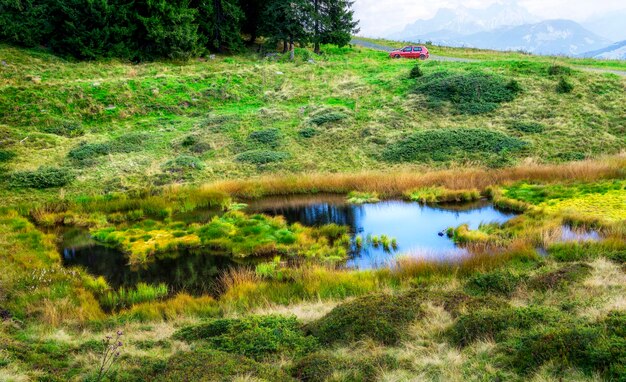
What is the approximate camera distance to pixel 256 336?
30.2 feet

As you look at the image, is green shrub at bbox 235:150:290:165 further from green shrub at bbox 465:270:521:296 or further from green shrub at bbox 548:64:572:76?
green shrub at bbox 548:64:572:76

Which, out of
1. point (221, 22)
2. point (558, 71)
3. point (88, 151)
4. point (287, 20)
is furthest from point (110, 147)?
point (558, 71)

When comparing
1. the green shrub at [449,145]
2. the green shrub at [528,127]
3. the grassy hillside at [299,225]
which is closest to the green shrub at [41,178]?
the grassy hillside at [299,225]

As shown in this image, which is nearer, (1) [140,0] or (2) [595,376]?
(2) [595,376]

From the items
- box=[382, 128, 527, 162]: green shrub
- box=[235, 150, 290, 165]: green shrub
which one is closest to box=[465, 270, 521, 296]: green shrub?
box=[382, 128, 527, 162]: green shrub

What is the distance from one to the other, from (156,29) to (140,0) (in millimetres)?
3663

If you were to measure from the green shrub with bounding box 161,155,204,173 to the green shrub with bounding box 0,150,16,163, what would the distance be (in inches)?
392

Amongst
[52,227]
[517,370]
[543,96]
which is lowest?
[52,227]

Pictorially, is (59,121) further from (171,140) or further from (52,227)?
(52,227)

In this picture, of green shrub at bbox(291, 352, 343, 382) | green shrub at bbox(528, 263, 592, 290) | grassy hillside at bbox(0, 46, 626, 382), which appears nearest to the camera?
green shrub at bbox(291, 352, 343, 382)

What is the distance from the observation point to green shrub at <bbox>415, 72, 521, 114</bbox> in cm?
3633

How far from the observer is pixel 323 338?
9.24m

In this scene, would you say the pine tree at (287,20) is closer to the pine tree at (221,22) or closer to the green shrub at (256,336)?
the pine tree at (221,22)

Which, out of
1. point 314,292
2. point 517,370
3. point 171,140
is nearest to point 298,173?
point 171,140
